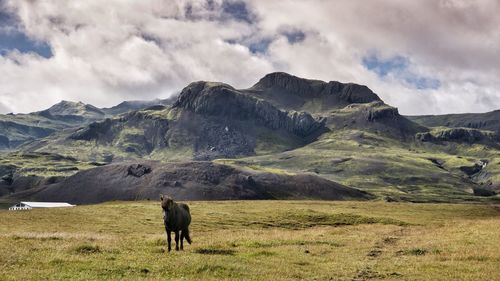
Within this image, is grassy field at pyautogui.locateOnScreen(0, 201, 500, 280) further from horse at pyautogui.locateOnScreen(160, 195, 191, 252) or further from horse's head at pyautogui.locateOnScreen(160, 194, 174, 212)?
horse's head at pyautogui.locateOnScreen(160, 194, 174, 212)

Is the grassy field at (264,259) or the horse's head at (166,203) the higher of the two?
the horse's head at (166,203)

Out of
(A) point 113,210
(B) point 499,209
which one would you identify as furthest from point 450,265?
(B) point 499,209

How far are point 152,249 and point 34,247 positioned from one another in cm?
778

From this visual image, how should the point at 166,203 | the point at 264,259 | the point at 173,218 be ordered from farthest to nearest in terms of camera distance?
the point at 173,218
the point at 166,203
the point at 264,259

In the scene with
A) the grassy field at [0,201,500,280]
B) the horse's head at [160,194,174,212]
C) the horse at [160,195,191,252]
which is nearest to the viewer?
the grassy field at [0,201,500,280]

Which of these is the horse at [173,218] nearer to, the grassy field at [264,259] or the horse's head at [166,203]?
the horse's head at [166,203]

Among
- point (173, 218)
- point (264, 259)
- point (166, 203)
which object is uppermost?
point (166, 203)

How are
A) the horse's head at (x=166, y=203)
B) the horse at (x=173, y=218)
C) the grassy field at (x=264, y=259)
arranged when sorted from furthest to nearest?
the horse at (x=173, y=218)
the horse's head at (x=166, y=203)
the grassy field at (x=264, y=259)

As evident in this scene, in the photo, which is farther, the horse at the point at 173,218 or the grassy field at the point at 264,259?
the horse at the point at 173,218

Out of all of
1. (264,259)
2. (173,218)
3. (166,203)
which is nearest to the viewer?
(264,259)

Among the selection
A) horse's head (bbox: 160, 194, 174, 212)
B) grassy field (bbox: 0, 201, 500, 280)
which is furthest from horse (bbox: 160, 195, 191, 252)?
grassy field (bbox: 0, 201, 500, 280)

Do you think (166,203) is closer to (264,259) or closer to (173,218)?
(173,218)

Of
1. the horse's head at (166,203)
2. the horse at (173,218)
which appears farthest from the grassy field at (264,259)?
the horse's head at (166,203)

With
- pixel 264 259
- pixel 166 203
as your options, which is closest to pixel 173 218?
pixel 166 203
